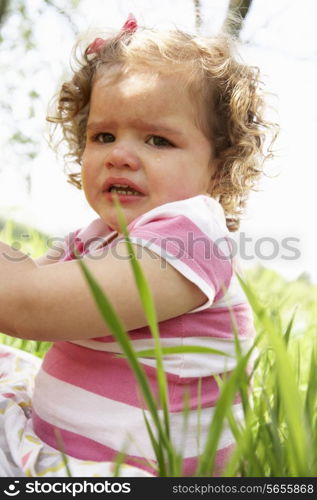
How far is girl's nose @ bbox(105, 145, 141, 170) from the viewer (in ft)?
4.08

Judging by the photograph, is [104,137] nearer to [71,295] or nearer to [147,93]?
[147,93]

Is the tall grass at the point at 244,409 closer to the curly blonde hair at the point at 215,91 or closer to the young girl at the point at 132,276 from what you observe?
the young girl at the point at 132,276

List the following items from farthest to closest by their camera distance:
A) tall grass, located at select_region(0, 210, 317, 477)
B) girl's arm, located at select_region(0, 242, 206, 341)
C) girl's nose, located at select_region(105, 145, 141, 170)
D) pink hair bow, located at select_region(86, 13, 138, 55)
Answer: pink hair bow, located at select_region(86, 13, 138, 55) → girl's nose, located at select_region(105, 145, 141, 170) → girl's arm, located at select_region(0, 242, 206, 341) → tall grass, located at select_region(0, 210, 317, 477)

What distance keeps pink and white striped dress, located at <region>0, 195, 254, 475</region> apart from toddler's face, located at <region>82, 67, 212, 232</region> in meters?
0.16

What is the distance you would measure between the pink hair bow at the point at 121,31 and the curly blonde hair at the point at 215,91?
0.02 meters

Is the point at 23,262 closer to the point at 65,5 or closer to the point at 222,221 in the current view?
the point at 222,221

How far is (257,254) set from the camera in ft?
6.09

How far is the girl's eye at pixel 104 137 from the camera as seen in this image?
1.32 meters

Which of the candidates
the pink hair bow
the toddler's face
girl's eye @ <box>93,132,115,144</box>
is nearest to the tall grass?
the toddler's face

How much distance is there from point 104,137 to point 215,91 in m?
0.29

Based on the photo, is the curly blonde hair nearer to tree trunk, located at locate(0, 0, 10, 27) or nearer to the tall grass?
the tall grass
